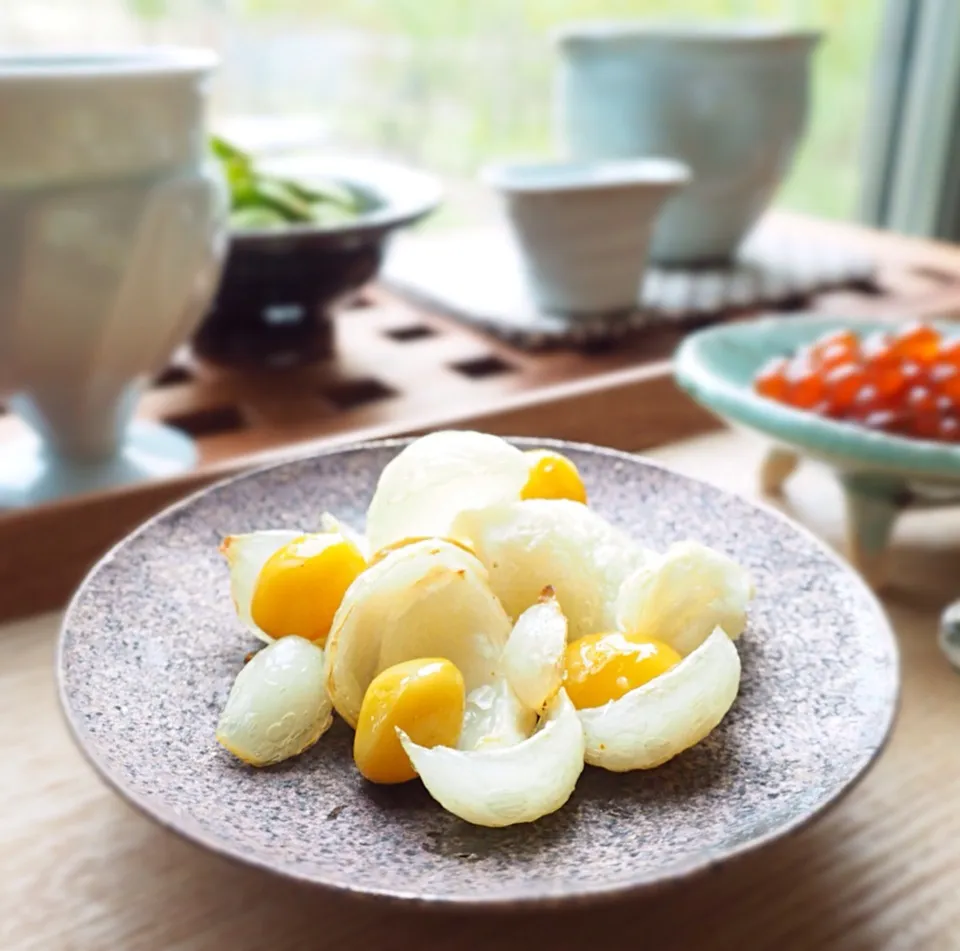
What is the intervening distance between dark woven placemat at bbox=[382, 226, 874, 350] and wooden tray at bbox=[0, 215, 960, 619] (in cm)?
1

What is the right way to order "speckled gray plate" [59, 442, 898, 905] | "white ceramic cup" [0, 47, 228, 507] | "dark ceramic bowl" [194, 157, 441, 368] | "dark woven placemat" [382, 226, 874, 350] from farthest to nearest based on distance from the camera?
1. "dark woven placemat" [382, 226, 874, 350]
2. "dark ceramic bowl" [194, 157, 441, 368]
3. "white ceramic cup" [0, 47, 228, 507]
4. "speckled gray plate" [59, 442, 898, 905]

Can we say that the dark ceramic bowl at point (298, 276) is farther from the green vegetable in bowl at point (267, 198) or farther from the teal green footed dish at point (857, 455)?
the teal green footed dish at point (857, 455)

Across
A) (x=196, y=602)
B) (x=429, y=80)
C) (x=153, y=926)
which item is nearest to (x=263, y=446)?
(x=196, y=602)

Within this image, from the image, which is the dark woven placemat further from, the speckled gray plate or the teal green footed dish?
the speckled gray plate

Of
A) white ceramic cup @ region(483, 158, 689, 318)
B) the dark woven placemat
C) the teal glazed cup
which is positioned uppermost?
the teal glazed cup

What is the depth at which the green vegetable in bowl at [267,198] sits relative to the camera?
2.07 feet

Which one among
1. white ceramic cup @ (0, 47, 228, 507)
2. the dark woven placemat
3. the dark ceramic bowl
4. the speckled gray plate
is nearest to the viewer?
the speckled gray plate

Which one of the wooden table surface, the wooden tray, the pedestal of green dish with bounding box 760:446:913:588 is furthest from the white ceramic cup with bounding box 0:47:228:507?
the pedestal of green dish with bounding box 760:446:913:588

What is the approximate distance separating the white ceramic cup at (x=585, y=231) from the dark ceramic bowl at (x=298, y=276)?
66 mm

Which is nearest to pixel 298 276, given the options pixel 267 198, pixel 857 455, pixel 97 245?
pixel 267 198

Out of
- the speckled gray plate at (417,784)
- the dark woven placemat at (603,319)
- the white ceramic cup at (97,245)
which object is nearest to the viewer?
the speckled gray plate at (417,784)

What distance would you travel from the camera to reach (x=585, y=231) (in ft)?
2.27

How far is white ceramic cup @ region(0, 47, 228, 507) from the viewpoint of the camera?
42 centimetres

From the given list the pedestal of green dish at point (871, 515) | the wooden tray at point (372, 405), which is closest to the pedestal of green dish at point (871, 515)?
the pedestal of green dish at point (871, 515)
